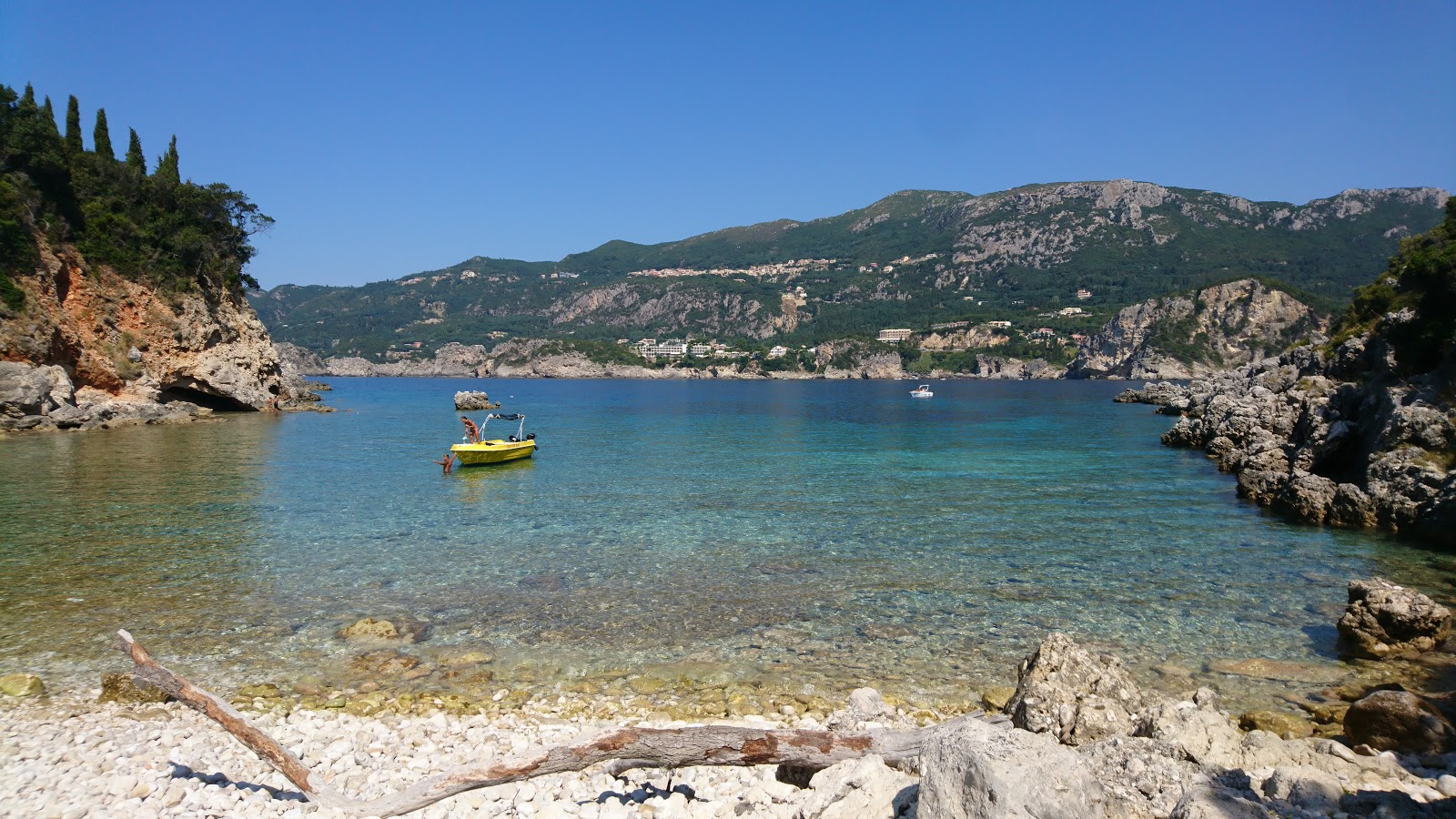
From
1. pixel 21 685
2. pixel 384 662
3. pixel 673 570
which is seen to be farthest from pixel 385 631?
pixel 673 570

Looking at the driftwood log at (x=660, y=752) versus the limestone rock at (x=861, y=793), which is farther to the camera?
the driftwood log at (x=660, y=752)

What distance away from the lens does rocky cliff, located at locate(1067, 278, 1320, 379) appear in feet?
505

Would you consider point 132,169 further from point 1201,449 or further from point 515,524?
point 1201,449

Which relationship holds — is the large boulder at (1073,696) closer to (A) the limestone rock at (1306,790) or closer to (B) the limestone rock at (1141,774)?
(B) the limestone rock at (1141,774)

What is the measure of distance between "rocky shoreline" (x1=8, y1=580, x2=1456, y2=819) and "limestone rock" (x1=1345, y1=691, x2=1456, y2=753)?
16 millimetres

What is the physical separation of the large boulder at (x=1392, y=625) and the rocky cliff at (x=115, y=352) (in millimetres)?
51922

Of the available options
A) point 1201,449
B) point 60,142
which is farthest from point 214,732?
point 60,142

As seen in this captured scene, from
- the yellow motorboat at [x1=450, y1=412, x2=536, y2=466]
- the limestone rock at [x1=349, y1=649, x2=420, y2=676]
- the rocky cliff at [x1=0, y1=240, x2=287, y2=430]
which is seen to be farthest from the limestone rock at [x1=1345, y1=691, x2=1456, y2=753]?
the rocky cliff at [x1=0, y1=240, x2=287, y2=430]

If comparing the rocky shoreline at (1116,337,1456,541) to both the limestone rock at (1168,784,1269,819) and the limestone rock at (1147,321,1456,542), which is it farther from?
the limestone rock at (1168,784,1269,819)

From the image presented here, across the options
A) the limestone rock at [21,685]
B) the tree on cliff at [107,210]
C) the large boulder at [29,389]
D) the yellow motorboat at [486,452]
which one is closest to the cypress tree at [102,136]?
the tree on cliff at [107,210]

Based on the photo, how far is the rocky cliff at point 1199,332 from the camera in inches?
6063

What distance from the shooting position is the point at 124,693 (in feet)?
28.1

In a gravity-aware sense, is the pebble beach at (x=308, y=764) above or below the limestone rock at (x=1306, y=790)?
below

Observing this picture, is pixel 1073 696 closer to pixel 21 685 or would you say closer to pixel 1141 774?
pixel 1141 774
